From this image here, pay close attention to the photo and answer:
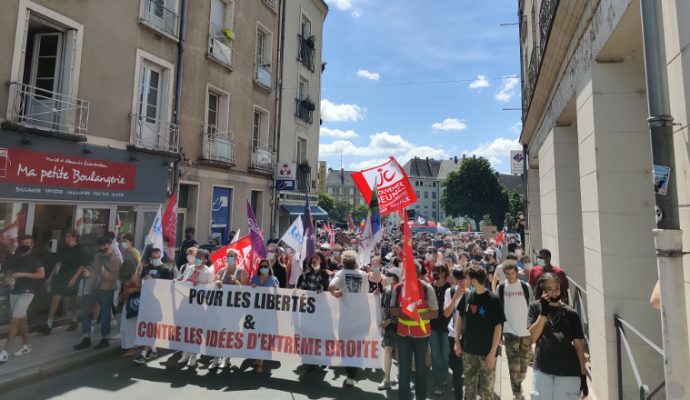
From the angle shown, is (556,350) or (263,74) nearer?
(556,350)

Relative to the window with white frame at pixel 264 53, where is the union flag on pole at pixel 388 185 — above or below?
below

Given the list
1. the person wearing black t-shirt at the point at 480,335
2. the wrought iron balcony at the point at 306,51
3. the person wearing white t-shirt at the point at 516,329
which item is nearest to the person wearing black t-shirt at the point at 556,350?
the person wearing black t-shirt at the point at 480,335

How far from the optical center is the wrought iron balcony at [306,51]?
21.1 metres

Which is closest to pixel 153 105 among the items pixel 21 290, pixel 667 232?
pixel 21 290

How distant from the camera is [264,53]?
59.7 ft

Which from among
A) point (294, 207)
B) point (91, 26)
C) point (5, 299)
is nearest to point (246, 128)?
point (294, 207)

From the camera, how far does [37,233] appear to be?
340 inches

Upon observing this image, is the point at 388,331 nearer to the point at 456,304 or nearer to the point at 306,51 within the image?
the point at 456,304

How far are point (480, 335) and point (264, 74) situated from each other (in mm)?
16036

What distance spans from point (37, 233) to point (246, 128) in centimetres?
883

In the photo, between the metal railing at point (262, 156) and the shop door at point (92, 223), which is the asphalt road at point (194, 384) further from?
the metal railing at point (262, 156)

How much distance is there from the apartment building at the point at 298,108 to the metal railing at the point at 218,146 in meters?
3.73

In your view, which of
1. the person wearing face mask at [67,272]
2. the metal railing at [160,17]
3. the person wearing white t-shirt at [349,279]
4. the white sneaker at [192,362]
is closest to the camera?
the person wearing white t-shirt at [349,279]

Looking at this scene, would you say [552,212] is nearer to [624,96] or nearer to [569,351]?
[624,96]
